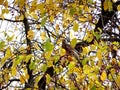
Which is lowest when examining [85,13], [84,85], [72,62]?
[84,85]

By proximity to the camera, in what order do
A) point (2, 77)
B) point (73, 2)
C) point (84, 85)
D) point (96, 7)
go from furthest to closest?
point (2, 77), point (96, 7), point (73, 2), point (84, 85)

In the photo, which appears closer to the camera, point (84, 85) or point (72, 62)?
point (72, 62)

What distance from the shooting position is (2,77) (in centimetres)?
480

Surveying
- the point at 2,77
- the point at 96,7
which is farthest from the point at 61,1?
the point at 2,77

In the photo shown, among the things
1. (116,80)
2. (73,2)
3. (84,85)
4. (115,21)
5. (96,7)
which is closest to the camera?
(116,80)

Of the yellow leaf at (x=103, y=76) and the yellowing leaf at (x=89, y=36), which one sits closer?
the yellow leaf at (x=103, y=76)

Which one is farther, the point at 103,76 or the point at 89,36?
the point at 89,36

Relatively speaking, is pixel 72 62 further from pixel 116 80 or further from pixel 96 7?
pixel 96 7

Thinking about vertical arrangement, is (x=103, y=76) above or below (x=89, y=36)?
below

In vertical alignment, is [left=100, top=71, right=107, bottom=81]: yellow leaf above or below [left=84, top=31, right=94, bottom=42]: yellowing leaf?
below

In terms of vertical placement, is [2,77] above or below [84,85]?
below

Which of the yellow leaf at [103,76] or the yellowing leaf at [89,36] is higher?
the yellowing leaf at [89,36]

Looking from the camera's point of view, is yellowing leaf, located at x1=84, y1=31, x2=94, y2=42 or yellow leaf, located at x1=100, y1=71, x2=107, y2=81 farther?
yellowing leaf, located at x1=84, y1=31, x2=94, y2=42

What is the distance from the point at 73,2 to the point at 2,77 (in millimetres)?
1726
